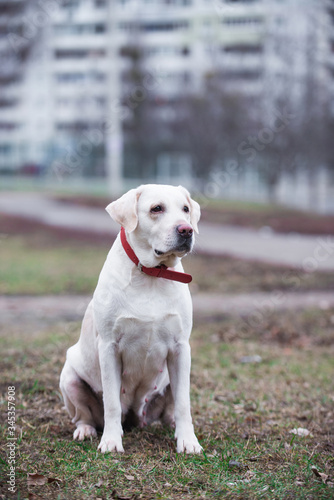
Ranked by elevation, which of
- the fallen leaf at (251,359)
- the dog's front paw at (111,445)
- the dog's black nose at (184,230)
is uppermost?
the dog's black nose at (184,230)

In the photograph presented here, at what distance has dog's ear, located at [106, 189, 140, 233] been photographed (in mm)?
3576

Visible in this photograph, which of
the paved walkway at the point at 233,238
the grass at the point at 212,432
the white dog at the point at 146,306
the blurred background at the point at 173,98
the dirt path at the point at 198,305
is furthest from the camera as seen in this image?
the blurred background at the point at 173,98

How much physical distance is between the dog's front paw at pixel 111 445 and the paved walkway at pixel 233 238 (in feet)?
18.2

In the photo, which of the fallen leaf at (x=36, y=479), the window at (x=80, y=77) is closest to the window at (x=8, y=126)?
the window at (x=80, y=77)

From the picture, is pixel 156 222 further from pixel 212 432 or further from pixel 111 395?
pixel 212 432

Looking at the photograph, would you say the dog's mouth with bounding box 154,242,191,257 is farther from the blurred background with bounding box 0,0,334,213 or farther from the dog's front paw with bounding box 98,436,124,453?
the blurred background with bounding box 0,0,334,213

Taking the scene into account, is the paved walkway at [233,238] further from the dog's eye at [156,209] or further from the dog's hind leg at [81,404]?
the dog's eye at [156,209]

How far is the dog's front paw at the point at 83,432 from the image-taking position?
389 centimetres

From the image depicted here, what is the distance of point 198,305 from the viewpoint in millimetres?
8938

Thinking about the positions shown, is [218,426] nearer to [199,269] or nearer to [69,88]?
[199,269]

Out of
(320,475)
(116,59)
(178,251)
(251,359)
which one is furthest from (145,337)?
(116,59)

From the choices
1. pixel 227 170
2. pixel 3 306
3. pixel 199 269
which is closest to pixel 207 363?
pixel 3 306

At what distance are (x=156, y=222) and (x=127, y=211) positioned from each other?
0.61ft

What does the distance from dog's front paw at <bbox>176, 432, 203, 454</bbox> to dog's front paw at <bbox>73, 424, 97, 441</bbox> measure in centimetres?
62
